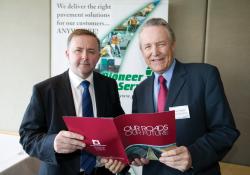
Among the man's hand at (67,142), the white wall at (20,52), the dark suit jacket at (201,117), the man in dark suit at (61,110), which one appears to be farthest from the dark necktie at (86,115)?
the white wall at (20,52)

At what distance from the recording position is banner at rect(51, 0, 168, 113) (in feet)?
8.60

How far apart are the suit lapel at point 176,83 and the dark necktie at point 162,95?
5 cm

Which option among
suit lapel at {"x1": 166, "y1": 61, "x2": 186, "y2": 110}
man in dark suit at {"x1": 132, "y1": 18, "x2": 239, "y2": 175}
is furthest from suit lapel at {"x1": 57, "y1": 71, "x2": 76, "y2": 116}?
suit lapel at {"x1": 166, "y1": 61, "x2": 186, "y2": 110}

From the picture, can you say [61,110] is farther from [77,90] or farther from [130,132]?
[130,132]

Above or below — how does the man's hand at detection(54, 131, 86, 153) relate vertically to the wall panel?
below

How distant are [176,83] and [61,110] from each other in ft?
2.31

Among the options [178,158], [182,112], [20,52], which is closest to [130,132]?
[178,158]

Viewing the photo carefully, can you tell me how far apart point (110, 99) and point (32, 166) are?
4.01ft

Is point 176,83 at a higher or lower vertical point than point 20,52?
lower

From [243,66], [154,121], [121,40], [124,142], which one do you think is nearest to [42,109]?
[124,142]

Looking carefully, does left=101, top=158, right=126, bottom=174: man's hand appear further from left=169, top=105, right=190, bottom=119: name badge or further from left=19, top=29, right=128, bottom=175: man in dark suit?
left=169, top=105, right=190, bottom=119: name badge

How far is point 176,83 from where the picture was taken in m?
1.54

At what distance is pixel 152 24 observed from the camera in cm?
159

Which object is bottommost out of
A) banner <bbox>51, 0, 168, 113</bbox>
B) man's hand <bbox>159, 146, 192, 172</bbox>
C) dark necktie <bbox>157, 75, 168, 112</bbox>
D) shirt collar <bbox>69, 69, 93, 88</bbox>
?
man's hand <bbox>159, 146, 192, 172</bbox>
